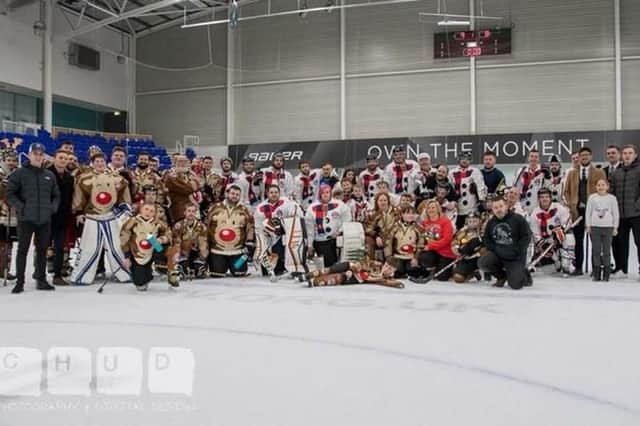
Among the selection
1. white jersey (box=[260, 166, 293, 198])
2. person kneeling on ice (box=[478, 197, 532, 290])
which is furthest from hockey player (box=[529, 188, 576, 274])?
white jersey (box=[260, 166, 293, 198])

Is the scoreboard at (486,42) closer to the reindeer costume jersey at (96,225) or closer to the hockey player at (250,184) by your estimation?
the hockey player at (250,184)

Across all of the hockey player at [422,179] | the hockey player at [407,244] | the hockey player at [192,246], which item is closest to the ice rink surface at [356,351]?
the hockey player at [407,244]

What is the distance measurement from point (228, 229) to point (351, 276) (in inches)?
65.6

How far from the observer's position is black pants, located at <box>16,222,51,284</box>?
18.2 ft

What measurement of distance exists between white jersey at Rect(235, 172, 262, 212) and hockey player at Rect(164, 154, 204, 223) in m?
1.31

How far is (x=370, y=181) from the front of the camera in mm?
8336

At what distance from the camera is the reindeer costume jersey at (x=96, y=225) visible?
611cm

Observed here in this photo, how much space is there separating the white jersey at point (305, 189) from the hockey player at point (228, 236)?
1983 mm

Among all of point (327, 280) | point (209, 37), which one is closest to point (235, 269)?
point (327, 280)

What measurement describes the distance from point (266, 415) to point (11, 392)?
3.82ft

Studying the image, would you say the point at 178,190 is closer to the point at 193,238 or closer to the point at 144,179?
the point at 144,179

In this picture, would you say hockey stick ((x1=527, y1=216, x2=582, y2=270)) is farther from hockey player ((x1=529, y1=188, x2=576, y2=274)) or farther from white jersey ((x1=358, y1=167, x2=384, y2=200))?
white jersey ((x1=358, y1=167, x2=384, y2=200))

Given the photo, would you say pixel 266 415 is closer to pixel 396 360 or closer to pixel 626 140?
pixel 396 360

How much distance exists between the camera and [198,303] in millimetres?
4852
